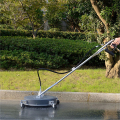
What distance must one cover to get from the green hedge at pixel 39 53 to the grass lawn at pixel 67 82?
Answer: 818mm

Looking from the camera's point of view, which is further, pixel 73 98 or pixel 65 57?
pixel 65 57

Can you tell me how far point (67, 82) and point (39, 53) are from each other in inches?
110

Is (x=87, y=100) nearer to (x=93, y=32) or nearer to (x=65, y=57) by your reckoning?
(x=93, y=32)

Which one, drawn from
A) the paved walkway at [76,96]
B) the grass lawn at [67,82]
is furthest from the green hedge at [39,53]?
the paved walkway at [76,96]

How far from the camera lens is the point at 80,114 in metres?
4.71

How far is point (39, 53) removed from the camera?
9.84 m

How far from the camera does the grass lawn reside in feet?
22.4

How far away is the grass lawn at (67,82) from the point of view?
6.83m

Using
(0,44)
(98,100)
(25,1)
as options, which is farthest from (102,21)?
(25,1)

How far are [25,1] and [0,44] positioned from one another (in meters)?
4.65

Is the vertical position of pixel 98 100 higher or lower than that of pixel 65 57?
lower

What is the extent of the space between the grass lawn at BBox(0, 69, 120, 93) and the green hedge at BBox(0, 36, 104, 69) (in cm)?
82

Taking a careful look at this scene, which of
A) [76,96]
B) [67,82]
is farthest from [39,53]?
[76,96]

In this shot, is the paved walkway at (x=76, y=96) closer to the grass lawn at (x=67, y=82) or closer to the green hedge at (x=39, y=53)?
the grass lawn at (x=67, y=82)
